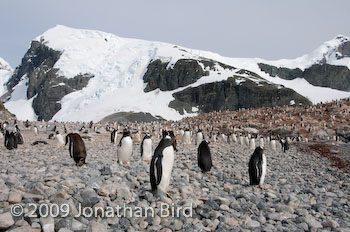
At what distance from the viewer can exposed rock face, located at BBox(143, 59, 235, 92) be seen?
91.2 meters

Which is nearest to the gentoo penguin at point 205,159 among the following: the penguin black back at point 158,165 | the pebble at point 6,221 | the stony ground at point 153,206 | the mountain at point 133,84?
the stony ground at point 153,206

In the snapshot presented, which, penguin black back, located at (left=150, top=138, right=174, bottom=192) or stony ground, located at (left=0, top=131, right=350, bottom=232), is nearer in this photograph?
stony ground, located at (left=0, top=131, right=350, bottom=232)

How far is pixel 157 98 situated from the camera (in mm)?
85438

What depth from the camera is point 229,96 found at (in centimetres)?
8312

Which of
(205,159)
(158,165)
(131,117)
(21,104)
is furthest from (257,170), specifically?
(21,104)

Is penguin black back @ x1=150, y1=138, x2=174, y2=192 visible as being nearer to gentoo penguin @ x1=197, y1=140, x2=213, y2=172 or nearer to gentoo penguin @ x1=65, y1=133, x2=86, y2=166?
gentoo penguin @ x1=197, y1=140, x2=213, y2=172

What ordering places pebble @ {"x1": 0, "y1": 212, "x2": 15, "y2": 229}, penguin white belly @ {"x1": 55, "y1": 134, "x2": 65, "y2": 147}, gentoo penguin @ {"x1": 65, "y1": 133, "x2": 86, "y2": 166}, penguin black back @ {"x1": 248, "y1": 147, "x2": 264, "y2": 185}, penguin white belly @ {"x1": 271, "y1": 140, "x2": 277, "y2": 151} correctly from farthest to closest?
penguin white belly @ {"x1": 271, "y1": 140, "x2": 277, "y2": 151}, penguin white belly @ {"x1": 55, "y1": 134, "x2": 65, "y2": 147}, gentoo penguin @ {"x1": 65, "y1": 133, "x2": 86, "y2": 166}, penguin black back @ {"x1": 248, "y1": 147, "x2": 264, "y2": 185}, pebble @ {"x1": 0, "y1": 212, "x2": 15, "y2": 229}

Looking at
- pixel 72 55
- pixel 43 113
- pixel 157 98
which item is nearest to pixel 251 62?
pixel 157 98

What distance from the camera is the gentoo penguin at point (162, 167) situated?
5223 millimetres

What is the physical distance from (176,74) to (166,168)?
292 feet

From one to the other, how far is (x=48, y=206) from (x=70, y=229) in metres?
0.48

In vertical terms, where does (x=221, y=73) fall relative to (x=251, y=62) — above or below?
below

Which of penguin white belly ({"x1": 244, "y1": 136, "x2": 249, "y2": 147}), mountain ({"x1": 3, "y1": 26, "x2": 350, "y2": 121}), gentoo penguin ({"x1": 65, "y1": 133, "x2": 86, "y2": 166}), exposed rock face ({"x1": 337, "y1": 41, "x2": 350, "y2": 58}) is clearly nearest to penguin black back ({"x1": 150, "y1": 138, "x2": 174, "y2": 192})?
gentoo penguin ({"x1": 65, "y1": 133, "x2": 86, "y2": 166})

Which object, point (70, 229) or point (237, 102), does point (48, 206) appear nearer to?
point (70, 229)
